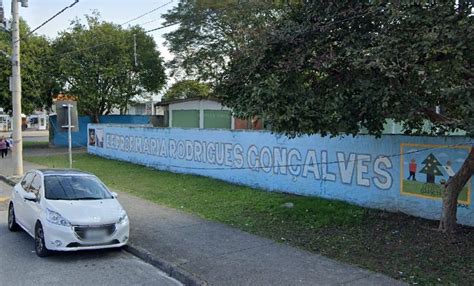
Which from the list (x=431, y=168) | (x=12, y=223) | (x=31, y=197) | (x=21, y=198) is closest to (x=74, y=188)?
(x=31, y=197)

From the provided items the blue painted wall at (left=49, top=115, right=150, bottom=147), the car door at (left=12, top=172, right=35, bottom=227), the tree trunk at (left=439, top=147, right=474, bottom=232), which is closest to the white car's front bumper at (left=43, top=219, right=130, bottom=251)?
the car door at (left=12, top=172, right=35, bottom=227)

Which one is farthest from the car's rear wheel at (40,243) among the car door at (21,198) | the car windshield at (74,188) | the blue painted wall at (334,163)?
the blue painted wall at (334,163)

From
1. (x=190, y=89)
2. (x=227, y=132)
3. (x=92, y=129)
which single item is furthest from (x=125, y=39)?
(x=227, y=132)

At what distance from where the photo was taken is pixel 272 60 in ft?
25.5

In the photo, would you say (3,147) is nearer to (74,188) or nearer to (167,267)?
(74,188)

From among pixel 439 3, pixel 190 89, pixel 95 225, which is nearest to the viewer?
pixel 439 3

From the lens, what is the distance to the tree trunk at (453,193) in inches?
309

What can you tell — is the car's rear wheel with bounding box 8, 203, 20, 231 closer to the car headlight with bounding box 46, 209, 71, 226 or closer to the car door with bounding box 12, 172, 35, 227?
the car door with bounding box 12, 172, 35, 227

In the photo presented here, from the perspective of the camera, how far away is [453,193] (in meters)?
7.99

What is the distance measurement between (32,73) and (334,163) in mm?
25097

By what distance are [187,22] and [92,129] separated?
9.61 m

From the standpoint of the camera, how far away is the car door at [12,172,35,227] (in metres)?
9.02

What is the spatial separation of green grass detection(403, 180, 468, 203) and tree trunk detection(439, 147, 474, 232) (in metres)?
0.72

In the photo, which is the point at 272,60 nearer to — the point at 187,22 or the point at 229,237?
the point at 229,237
